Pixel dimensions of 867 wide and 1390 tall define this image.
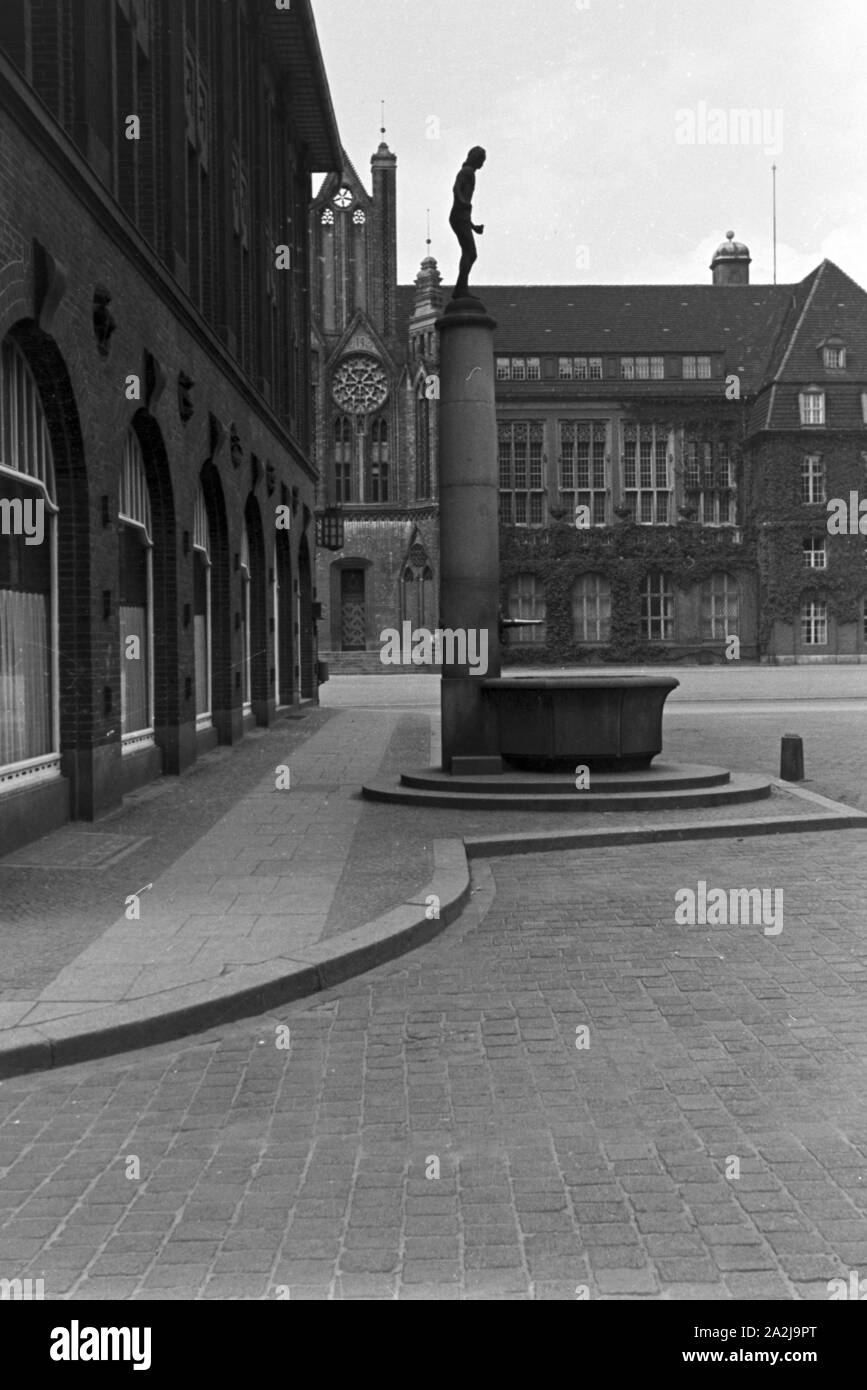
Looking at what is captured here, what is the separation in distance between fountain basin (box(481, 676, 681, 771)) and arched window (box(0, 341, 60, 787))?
453cm

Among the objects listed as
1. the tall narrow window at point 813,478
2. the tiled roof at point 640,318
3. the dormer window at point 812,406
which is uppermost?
the tiled roof at point 640,318

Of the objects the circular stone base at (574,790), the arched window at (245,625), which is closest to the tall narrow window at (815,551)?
the arched window at (245,625)

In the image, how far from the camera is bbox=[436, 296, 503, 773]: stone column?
14.3 meters

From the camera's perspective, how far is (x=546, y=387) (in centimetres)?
6462

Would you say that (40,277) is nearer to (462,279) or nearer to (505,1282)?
(462,279)

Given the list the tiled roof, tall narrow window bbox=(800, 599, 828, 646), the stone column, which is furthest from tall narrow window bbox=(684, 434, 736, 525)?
the stone column

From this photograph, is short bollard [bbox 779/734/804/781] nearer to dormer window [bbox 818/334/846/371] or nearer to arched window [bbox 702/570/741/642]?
arched window [bbox 702/570/741/642]

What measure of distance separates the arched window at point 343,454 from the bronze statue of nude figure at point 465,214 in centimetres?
4886

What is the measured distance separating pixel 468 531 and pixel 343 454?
50.2 metres

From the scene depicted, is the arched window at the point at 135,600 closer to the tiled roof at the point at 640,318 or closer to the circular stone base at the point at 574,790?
the circular stone base at the point at 574,790

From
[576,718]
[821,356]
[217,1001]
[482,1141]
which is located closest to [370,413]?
[821,356]

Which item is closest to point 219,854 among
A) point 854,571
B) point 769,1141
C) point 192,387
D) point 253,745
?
point 769,1141

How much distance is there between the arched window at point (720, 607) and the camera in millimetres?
63469

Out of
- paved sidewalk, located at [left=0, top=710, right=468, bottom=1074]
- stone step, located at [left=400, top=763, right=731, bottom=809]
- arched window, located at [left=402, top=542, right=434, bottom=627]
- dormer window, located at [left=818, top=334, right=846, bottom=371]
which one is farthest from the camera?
dormer window, located at [left=818, top=334, right=846, bottom=371]
